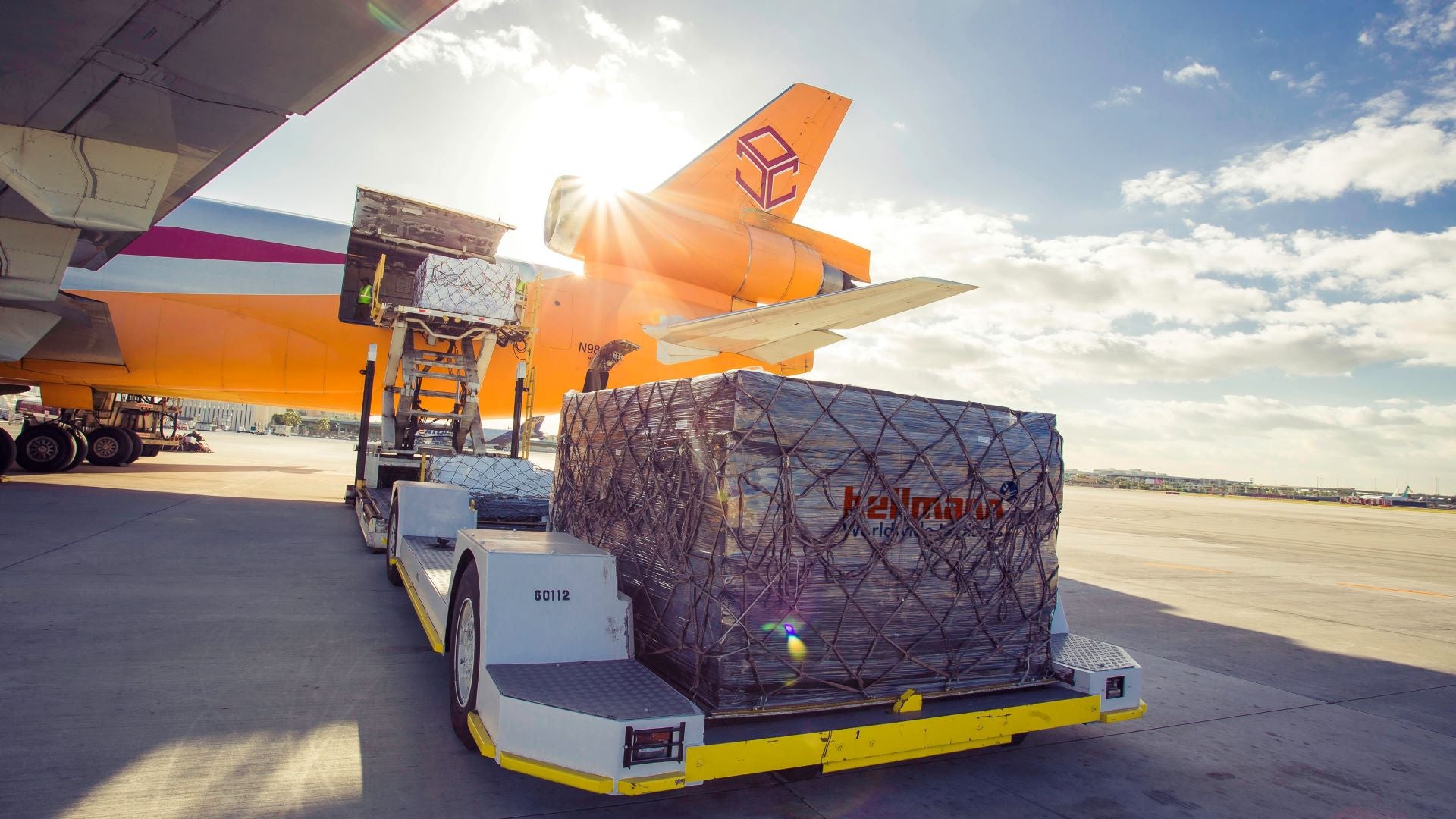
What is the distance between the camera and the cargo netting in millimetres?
8008

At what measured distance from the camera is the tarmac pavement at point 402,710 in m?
3.21

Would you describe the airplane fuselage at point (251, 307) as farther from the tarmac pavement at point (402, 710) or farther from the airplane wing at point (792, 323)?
the tarmac pavement at point (402, 710)

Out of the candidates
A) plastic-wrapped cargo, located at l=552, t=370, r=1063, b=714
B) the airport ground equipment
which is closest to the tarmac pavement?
plastic-wrapped cargo, located at l=552, t=370, r=1063, b=714

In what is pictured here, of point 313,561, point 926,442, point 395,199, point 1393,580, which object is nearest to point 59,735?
point 926,442

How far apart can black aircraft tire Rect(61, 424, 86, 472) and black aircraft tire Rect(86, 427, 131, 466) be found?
2.95 feet

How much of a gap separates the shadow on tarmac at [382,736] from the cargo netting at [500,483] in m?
1.43

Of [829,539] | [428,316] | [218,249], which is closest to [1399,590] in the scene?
[829,539]

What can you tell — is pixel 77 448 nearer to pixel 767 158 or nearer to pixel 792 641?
pixel 767 158

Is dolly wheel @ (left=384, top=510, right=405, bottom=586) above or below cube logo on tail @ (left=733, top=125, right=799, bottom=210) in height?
below

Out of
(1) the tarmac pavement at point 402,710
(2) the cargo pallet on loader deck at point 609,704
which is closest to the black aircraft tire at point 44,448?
(1) the tarmac pavement at point 402,710

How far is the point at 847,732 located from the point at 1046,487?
185 cm

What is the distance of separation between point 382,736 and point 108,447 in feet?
70.6

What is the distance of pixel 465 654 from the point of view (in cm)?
376

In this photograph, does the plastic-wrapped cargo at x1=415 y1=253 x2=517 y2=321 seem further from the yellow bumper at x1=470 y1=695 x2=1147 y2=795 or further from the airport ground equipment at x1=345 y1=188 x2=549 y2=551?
the yellow bumper at x1=470 y1=695 x2=1147 y2=795
